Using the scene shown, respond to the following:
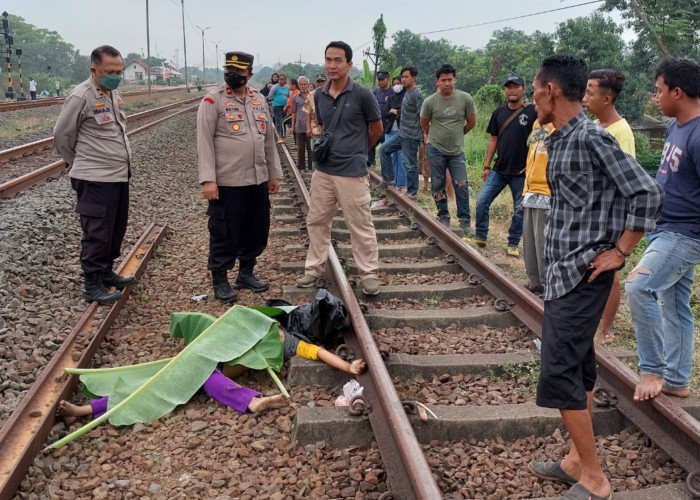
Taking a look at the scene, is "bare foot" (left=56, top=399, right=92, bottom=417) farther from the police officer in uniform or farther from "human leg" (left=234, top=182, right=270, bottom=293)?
"human leg" (left=234, top=182, right=270, bottom=293)

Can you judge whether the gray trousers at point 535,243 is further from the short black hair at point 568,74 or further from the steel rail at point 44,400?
the steel rail at point 44,400

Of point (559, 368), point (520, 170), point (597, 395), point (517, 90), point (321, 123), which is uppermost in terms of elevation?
point (517, 90)

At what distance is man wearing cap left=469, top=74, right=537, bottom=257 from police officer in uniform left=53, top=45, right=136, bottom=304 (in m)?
3.60

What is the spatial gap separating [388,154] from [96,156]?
518 centimetres

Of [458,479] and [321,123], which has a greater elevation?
[321,123]

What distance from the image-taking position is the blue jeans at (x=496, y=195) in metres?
6.13

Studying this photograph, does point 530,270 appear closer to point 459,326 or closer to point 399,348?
point 459,326

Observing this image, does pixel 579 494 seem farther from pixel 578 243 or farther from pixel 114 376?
pixel 114 376

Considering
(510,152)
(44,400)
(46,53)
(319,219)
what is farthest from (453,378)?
(46,53)

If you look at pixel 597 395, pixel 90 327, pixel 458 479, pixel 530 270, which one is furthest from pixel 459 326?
pixel 90 327

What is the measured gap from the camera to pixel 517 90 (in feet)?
19.4

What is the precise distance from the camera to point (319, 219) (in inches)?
189

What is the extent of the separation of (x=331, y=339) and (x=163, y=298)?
5.84 ft

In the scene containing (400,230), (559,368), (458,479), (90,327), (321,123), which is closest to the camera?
(559,368)
